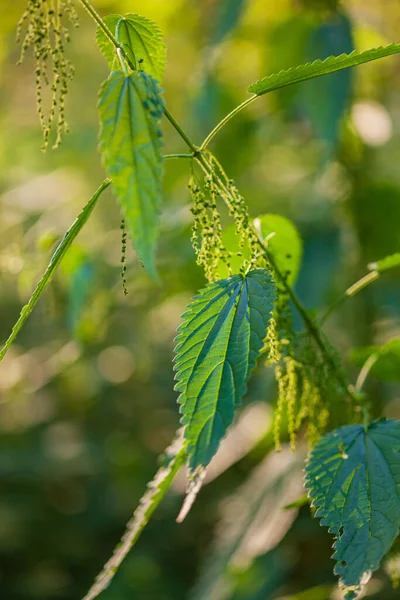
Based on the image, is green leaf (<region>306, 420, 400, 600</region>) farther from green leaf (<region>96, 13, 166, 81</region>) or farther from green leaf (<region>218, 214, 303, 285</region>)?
green leaf (<region>96, 13, 166, 81</region>)

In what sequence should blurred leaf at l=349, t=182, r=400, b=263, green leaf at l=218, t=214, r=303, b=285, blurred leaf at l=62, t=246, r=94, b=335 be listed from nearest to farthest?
green leaf at l=218, t=214, r=303, b=285 < blurred leaf at l=62, t=246, r=94, b=335 < blurred leaf at l=349, t=182, r=400, b=263

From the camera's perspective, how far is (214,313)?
0.61 metres

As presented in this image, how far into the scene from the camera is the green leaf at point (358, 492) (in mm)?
595

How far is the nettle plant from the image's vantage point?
51 centimetres

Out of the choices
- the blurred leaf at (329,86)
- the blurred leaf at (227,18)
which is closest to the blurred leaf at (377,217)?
the blurred leaf at (329,86)

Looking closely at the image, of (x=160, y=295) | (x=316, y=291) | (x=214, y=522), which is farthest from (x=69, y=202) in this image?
(x=214, y=522)

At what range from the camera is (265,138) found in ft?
6.14

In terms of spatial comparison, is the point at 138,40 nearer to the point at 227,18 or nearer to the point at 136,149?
the point at 136,149

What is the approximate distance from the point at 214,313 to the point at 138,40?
Answer: 292mm

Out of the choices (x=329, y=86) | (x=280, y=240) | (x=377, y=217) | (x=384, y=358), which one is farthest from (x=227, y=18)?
(x=384, y=358)

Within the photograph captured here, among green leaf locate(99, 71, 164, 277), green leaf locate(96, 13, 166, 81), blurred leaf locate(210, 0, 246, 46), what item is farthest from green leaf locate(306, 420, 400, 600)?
blurred leaf locate(210, 0, 246, 46)

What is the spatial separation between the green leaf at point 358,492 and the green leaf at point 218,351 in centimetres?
14

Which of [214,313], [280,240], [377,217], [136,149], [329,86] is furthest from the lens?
[377,217]

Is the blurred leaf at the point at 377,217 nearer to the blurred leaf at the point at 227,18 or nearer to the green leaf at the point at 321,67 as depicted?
the blurred leaf at the point at 227,18
